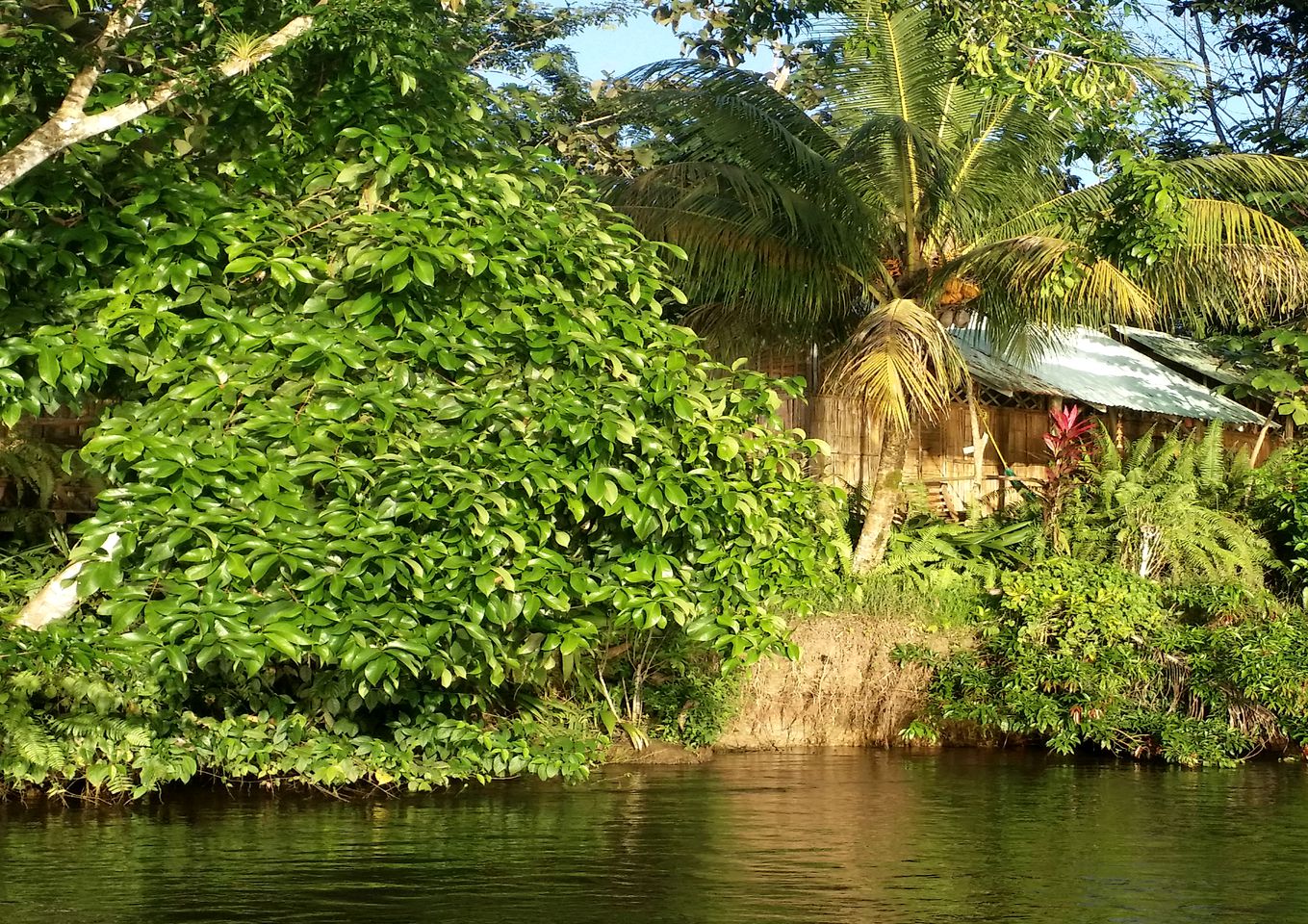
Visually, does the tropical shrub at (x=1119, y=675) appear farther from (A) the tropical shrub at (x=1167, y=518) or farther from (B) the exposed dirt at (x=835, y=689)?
(A) the tropical shrub at (x=1167, y=518)

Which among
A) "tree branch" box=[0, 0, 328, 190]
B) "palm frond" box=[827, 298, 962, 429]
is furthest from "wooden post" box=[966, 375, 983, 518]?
"tree branch" box=[0, 0, 328, 190]

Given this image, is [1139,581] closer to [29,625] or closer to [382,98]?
[382,98]

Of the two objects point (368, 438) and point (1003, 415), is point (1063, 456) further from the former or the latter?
point (368, 438)

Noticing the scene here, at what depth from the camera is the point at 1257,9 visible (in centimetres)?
1955

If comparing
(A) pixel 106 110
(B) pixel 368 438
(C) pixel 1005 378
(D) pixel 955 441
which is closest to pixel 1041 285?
(C) pixel 1005 378

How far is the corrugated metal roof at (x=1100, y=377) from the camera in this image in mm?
16516

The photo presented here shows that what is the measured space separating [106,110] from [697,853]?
16.7 ft

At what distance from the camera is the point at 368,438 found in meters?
7.85

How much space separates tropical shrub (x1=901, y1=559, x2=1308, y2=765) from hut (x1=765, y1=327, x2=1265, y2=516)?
318 cm

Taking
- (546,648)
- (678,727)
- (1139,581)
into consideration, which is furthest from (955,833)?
(1139,581)

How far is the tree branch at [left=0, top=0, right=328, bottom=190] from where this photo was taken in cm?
751

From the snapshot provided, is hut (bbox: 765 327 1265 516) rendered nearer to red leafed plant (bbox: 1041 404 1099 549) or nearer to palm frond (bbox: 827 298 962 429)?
red leafed plant (bbox: 1041 404 1099 549)

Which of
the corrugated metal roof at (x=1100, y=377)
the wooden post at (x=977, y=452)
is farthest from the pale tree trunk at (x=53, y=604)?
the corrugated metal roof at (x=1100, y=377)

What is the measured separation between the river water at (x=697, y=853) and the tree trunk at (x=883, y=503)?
3272mm
